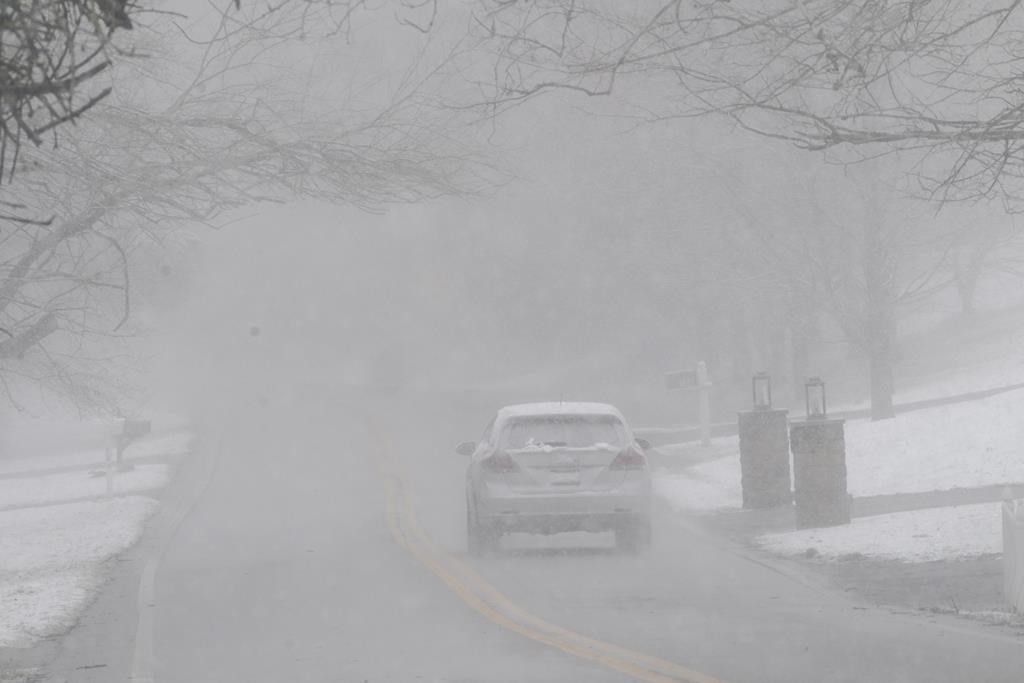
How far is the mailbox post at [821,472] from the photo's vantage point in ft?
62.0

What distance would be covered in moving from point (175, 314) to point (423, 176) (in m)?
72.8

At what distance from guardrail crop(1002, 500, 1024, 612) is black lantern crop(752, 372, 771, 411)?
8.96 meters

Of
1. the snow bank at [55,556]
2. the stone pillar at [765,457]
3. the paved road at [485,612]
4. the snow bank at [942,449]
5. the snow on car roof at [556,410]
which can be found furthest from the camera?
the snow bank at [942,449]

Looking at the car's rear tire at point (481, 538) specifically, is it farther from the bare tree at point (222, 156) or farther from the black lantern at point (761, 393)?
the black lantern at point (761, 393)

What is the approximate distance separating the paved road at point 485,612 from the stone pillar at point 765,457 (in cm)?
119

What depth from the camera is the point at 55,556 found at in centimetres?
2158

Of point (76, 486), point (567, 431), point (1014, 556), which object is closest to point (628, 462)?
point (567, 431)

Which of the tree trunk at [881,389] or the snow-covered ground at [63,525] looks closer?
the snow-covered ground at [63,525]

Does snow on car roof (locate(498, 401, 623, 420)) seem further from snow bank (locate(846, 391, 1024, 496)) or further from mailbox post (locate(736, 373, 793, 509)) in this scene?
snow bank (locate(846, 391, 1024, 496))

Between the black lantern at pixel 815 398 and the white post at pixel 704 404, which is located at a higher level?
the white post at pixel 704 404

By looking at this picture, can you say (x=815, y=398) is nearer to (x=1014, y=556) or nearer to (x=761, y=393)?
(x=761, y=393)

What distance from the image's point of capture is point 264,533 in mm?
22891

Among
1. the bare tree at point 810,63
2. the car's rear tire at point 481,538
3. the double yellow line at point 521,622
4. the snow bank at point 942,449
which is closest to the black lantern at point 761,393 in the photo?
the snow bank at point 942,449

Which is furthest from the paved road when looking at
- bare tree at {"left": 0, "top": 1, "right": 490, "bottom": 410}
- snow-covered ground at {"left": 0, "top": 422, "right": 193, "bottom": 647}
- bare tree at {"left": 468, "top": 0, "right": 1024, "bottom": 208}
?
bare tree at {"left": 468, "top": 0, "right": 1024, "bottom": 208}
